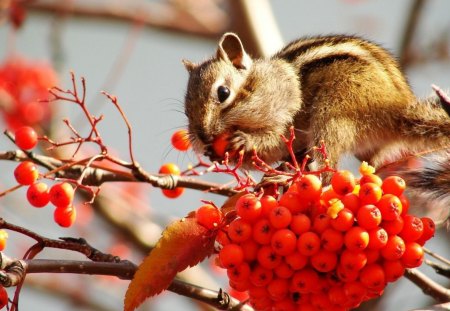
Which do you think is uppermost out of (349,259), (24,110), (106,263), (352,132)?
(24,110)

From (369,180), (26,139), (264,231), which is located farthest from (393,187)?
(26,139)

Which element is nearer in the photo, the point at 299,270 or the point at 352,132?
the point at 299,270

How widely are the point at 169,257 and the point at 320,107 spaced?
1.62 meters

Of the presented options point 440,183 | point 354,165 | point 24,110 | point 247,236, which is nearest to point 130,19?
point 24,110

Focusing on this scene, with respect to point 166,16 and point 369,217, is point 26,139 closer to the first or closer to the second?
point 369,217

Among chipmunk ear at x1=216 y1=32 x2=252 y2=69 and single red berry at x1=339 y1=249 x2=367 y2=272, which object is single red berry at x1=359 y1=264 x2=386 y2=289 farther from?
chipmunk ear at x1=216 y1=32 x2=252 y2=69

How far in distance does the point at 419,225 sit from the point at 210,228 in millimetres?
665

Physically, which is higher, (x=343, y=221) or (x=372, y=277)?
(x=343, y=221)

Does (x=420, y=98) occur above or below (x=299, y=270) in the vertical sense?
above

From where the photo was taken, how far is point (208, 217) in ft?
8.09

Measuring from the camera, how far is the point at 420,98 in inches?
151

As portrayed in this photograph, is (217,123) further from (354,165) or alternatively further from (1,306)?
(1,306)

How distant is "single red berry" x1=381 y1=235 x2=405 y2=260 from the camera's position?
7.53 ft

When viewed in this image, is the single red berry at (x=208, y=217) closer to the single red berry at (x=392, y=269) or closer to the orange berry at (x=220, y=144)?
the single red berry at (x=392, y=269)
